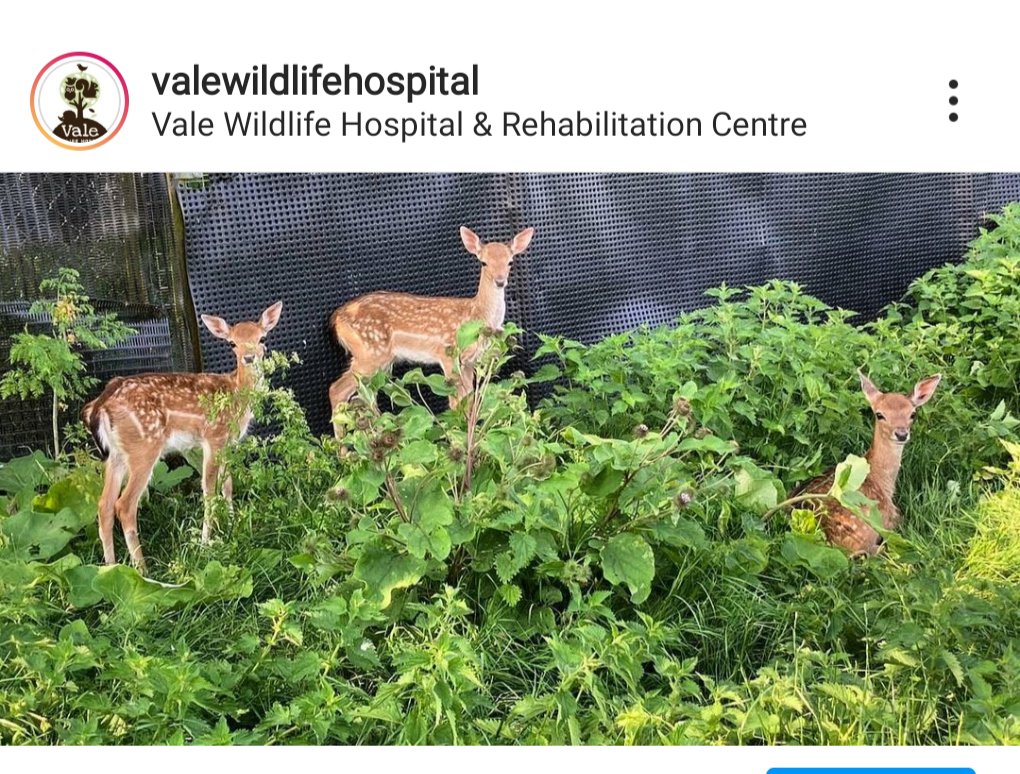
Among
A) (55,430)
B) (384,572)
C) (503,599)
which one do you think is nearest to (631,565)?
(503,599)

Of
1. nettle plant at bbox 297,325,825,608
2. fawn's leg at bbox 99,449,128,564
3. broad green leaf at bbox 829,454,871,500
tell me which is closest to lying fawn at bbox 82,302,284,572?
fawn's leg at bbox 99,449,128,564

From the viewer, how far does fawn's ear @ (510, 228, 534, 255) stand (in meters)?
4.29

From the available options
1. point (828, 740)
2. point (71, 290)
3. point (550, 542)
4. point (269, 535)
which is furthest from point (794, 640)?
point (71, 290)

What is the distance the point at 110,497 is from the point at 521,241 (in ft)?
5.32

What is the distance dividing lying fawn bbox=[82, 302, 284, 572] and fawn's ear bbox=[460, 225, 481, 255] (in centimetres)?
89

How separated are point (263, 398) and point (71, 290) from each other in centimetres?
87

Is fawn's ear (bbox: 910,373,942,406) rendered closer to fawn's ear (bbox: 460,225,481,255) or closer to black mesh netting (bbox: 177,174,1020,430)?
black mesh netting (bbox: 177,174,1020,430)

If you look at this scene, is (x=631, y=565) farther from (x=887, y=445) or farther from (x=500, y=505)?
(x=887, y=445)

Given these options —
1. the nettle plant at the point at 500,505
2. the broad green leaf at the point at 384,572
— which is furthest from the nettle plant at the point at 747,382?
the broad green leaf at the point at 384,572

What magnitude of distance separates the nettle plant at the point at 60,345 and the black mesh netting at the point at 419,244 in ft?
0.21

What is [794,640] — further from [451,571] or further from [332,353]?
[332,353]
